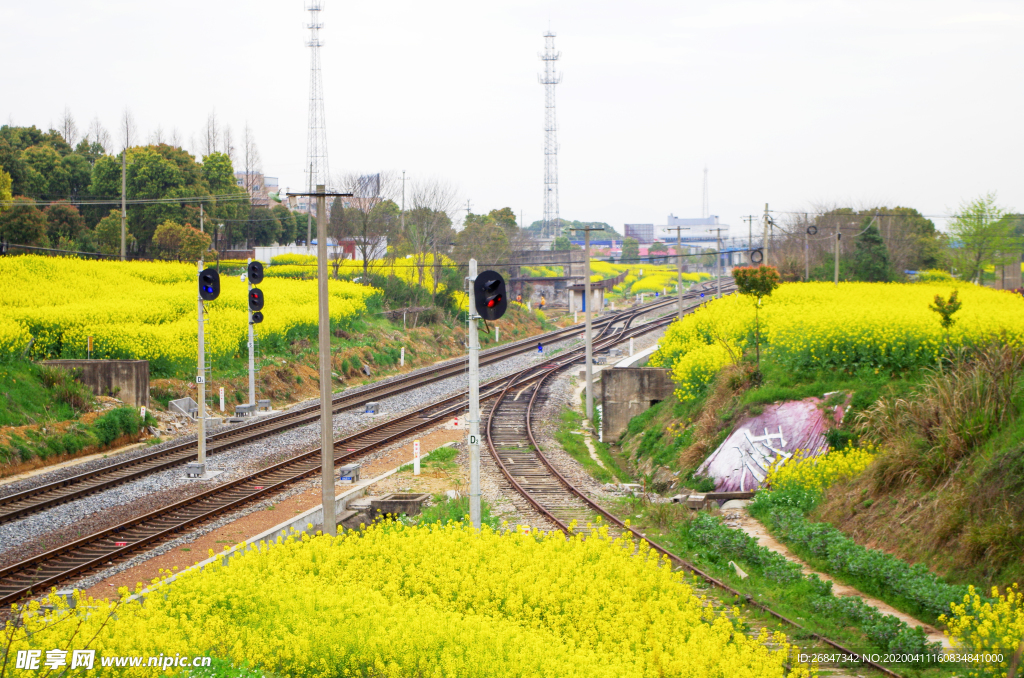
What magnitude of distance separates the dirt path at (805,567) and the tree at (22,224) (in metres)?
42.2

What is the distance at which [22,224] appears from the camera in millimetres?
44625

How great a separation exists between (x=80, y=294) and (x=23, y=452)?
1659cm

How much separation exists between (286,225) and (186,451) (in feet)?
202

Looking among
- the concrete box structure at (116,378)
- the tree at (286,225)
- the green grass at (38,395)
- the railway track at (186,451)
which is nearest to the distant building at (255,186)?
the tree at (286,225)

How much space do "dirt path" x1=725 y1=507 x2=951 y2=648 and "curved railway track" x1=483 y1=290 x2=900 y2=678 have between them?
133 cm

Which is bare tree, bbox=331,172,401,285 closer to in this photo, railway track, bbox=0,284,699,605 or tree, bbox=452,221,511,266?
tree, bbox=452,221,511,266

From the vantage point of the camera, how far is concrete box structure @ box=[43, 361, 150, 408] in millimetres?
26172

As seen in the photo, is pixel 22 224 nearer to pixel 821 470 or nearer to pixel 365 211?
pixel 365 211

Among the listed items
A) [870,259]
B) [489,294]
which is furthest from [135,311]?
[870,259]

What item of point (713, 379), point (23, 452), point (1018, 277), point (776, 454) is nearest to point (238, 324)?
point (23, 452)

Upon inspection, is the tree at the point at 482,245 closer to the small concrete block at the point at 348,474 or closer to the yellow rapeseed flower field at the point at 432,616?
the small concrete block at the point at 348,474

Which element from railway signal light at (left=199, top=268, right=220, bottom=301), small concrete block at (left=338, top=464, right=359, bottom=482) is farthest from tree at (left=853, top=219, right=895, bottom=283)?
railway signal light at (left=199, top=268, right=220, bottom=301)

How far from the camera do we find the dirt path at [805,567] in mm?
10531

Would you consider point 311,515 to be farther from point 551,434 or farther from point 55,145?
point 55,145
